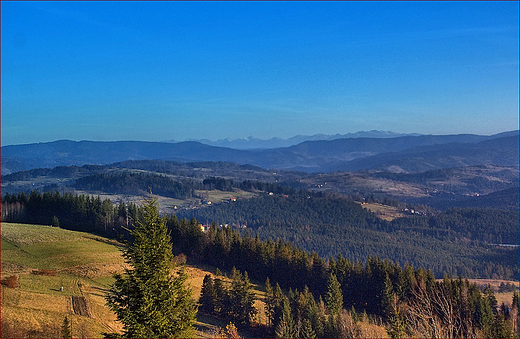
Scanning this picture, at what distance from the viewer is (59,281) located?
4634cm

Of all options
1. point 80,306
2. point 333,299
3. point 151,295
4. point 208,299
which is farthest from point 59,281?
point 333,299

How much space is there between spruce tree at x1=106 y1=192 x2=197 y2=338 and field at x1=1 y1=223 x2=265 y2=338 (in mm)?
1926

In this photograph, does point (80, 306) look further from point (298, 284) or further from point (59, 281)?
point (298, 284)

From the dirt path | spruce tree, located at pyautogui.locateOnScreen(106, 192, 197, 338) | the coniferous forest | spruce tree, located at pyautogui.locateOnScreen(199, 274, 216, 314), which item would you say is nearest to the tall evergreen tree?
the coniferous forest

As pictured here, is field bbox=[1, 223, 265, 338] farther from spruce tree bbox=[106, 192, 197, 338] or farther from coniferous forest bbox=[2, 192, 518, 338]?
coniferous forest bbox=[2, 192, 518, 338]

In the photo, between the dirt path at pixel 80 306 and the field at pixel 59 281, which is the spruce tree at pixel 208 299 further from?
the dirt path at pixel 80 306

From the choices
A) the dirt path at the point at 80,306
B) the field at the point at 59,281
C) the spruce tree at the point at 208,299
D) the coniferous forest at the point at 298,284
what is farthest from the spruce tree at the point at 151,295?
the spruce tree at the point at 208,299

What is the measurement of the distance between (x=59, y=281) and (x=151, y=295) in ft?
115

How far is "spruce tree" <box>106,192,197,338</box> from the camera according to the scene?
17266 millimetres

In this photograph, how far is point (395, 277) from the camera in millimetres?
66312

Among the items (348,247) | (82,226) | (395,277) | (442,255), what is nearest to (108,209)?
(82,226)

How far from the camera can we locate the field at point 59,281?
103 ft

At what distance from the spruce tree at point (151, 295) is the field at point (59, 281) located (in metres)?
1.93

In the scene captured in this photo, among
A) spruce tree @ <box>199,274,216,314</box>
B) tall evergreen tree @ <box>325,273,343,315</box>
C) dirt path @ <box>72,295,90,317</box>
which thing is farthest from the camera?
tall evergreen tree @ <box>325,273,343,315</box>
